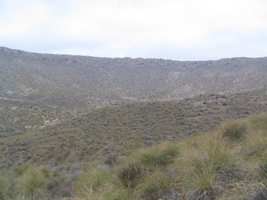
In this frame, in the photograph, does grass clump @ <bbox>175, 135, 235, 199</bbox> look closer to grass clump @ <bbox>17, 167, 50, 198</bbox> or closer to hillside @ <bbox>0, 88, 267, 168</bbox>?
grass clump @ <bbox>17, 167, 50, 198</bbox>

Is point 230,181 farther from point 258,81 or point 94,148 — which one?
point 258,81

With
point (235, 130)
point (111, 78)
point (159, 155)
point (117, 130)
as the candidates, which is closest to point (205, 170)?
point (159, 155)

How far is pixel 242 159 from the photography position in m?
3.95

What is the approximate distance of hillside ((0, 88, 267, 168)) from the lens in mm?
14445

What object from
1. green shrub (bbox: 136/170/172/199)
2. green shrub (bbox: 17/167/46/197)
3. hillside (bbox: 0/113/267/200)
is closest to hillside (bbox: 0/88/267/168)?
green shrub (bbox: 17/167/46/197)

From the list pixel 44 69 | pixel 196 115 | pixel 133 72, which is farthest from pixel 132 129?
pixel 133 72

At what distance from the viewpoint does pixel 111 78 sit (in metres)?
69.3

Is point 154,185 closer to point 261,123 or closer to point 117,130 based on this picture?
point 261,123

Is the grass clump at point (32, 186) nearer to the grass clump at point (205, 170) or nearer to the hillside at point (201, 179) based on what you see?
the hillside at point (201, 179)

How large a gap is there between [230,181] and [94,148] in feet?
41.6

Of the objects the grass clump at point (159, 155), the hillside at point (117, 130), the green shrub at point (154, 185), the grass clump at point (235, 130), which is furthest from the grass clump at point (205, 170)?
the hillside at point (117, 130)

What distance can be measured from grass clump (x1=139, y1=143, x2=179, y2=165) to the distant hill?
3342cm

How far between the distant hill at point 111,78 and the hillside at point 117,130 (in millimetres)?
18267

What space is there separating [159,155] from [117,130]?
12511 millimetres
